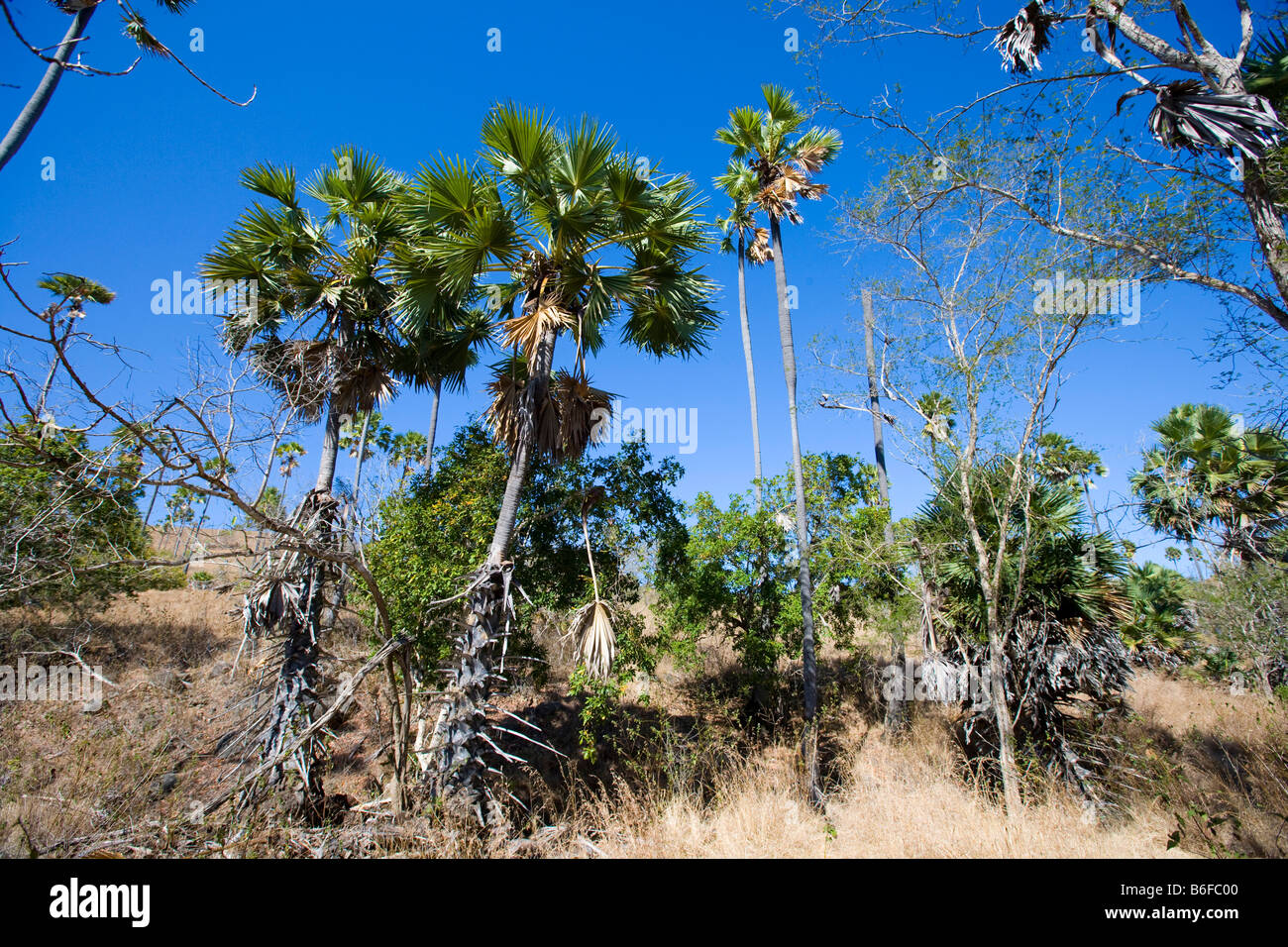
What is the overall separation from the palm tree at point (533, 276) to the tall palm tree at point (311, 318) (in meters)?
1.10

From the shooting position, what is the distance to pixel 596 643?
6781 mm

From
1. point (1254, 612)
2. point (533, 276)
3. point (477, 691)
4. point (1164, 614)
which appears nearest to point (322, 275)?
point (533, 276)

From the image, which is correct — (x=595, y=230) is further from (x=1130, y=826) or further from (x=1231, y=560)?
(x=1231, y=560)

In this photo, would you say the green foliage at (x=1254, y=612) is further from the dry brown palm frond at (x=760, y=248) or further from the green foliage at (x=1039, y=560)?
the dry brown palm frond at (x=760, y=248)

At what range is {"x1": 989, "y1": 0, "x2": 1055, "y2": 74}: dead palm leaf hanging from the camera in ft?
20.2

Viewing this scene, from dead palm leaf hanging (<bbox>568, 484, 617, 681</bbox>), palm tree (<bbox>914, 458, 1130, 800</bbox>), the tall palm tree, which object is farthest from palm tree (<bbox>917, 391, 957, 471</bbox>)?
the tall palm tree

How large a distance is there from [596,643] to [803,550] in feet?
17.8

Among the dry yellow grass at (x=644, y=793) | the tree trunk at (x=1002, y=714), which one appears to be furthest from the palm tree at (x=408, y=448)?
the tree trunk at (x=1002, y=714)

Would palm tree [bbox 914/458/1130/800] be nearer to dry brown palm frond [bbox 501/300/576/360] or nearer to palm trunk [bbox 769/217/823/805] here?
palm trunk [bbox 769/217/823/805]

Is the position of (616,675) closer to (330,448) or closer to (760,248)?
(330,448)

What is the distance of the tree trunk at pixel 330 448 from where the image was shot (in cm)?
777

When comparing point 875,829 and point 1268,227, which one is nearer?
point 1268,227

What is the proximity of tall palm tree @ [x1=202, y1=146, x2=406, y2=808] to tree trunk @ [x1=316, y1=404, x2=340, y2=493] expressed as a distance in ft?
0.05
